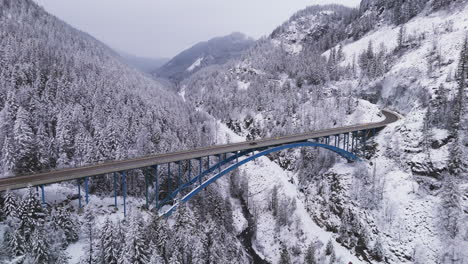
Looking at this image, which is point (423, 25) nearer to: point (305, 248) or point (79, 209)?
point (305, 248)

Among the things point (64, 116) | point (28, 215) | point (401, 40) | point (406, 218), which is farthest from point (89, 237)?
point (401, 40)

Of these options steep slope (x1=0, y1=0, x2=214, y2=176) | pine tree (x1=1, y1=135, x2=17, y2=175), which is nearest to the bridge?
pine tree (x1=1, y1=135, x2=17, y2=175)

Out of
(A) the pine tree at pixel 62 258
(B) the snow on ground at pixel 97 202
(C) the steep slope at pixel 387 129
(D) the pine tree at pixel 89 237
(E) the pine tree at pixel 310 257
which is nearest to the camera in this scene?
(A) the pine tree at pixel 62 258

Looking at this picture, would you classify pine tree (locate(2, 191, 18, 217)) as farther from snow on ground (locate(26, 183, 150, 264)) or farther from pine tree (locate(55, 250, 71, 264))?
snow on ground (locate(26, 183, 150, 264))

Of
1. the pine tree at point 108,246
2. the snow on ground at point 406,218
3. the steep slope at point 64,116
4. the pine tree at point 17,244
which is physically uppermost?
the steep slope at point 64,116

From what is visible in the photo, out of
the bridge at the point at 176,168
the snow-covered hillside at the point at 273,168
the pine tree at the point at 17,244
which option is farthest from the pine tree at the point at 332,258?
the pine tree at the point at 17,244

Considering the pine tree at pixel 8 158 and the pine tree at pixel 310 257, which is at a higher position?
the pine tree at pixel 8 158

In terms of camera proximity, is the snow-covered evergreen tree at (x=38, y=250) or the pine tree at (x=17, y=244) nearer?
the snow-covered evergreen tree at (x=38, y=250)

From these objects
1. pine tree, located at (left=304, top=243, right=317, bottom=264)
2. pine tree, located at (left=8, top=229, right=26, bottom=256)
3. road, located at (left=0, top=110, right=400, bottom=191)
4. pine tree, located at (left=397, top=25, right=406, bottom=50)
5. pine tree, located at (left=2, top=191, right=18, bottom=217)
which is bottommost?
pine tree, located at (left=304, top=243, right=317, bottom=264)

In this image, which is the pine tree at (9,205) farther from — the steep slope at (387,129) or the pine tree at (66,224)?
the steep slope at (387,129)
